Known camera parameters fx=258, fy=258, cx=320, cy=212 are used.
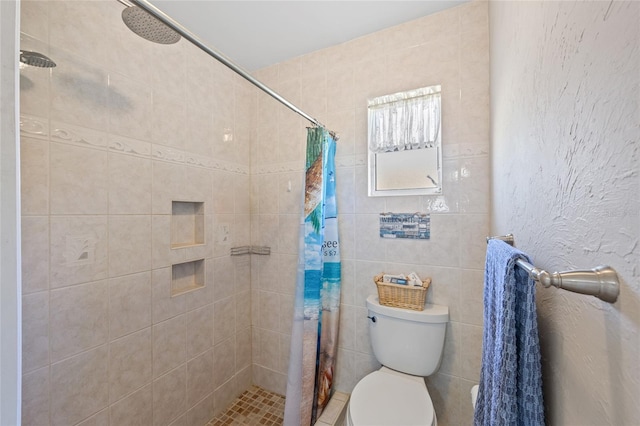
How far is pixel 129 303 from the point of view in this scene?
4.32 feet

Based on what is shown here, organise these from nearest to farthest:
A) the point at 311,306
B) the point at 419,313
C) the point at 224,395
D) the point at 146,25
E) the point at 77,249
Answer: the point at 146,25 < the point at 77,249 < the point at 419,313 < the point at 311,306 < the point at 224,395

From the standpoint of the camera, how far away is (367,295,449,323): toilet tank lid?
138 cm

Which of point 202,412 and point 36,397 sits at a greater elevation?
point 36,397

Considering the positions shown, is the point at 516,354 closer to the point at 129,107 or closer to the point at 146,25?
the point at 146,25

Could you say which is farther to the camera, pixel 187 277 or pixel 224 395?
pixel 224 395

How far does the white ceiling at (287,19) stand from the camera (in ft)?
4.73

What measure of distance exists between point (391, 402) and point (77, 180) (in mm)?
1736

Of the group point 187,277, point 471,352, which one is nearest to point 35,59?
point 187,277

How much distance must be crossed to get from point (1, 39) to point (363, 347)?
1.87 m

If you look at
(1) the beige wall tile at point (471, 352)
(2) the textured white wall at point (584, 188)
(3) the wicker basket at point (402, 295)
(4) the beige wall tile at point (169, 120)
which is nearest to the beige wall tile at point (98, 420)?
(4) the beige wall tile at point (169, 120)

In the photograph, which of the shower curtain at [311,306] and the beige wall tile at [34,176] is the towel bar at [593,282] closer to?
the shower curtain at [311,306]

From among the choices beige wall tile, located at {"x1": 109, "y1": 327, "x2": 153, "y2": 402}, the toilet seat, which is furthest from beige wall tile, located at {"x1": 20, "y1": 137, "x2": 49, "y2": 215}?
the toilet seat

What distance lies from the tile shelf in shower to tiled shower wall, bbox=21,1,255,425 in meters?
0.04

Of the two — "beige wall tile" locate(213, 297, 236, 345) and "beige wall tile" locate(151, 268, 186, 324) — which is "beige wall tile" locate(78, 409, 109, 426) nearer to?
"beige wall tile" locate(151, 268, 186, 324)
